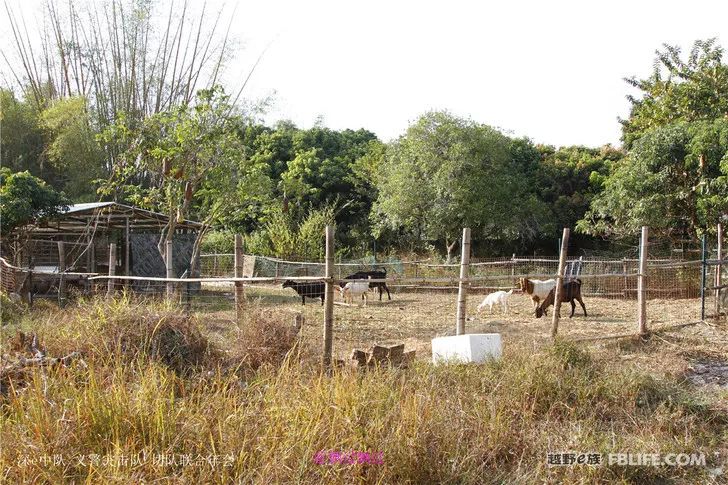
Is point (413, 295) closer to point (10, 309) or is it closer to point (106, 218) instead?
point (106, 218)

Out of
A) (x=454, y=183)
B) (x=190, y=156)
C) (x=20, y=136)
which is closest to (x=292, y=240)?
(x=454, y=183)

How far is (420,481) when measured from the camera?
11.9ft

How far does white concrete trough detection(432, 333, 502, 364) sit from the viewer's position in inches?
232

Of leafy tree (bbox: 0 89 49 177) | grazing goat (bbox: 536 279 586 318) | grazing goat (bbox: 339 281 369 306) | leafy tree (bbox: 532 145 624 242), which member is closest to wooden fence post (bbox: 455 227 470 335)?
grazing goat (bbox: 536 279 586 318)

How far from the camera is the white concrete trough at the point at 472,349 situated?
5883mm

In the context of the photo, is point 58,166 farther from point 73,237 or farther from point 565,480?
point 565,480

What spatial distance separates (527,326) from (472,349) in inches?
156

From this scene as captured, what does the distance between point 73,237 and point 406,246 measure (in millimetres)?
10092

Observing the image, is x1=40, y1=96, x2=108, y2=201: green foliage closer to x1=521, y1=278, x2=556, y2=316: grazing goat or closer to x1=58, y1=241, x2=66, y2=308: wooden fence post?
x1=58, y1=241, x2=66, y2=308: wooden fence post

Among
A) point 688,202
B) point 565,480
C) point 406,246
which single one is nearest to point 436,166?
point 406,246

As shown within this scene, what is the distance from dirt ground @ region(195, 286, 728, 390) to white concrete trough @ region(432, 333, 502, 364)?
320 mm

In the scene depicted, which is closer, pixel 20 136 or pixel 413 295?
pixel 413 295

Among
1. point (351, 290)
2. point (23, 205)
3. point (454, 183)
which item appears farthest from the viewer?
point (454, 183)

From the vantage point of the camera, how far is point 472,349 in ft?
19.5
